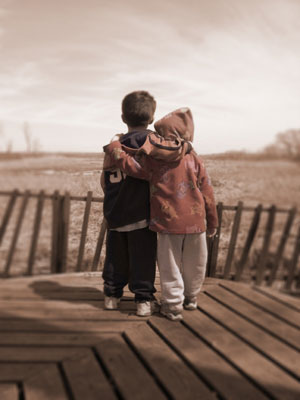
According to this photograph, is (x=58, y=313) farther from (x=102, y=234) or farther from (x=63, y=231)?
(x=63, y=231)

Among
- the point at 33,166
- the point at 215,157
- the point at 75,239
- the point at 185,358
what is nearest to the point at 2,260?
the point at 33,166

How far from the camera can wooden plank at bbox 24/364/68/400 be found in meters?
1.81

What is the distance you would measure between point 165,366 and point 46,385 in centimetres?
58

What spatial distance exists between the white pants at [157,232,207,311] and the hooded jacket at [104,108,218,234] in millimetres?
105

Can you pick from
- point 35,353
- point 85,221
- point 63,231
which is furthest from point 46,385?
point 63,231

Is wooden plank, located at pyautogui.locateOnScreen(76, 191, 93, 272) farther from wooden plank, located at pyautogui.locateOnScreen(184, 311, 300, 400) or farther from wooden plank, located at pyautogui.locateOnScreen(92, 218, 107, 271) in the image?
wooden plank, located at pyautogui.locateOnScreen(184, 311, 300, 400)

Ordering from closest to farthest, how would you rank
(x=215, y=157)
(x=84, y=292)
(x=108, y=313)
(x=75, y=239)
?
(x=108, y=313) → (x=84, y=292) → (x=75, y=239) → (x=215, y=157)

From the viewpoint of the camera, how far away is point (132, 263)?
2691 mm

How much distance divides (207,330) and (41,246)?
5.58 m

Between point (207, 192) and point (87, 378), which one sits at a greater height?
point (207, 192)

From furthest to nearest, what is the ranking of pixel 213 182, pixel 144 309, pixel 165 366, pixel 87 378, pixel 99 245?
pixel 213 182
pixel 99 245
pixel 144 309
pixel 165 366
pixel 87 378

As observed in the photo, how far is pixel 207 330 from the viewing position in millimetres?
2469

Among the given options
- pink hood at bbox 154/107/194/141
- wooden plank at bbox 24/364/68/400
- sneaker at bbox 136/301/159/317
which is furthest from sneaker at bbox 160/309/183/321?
pink hood at bbox 154/107/194/141

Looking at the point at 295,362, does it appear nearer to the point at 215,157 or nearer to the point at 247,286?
the point at 247,286
